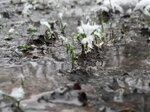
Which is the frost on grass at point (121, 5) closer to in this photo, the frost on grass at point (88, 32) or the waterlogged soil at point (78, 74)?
the waterlogged soil at point (78, 74)

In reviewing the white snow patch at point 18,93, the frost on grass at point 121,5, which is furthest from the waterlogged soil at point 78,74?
the frost on grass at point 121,5

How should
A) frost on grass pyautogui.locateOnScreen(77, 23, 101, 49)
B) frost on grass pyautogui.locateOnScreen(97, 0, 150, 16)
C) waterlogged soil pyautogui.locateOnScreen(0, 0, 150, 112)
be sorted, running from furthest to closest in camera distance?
frost on grass pyautogui.locateOnScreen(97, 0, 150, 16), frost on grass pyautogui.locateOnScreen(77, 23, 101, 49), waterlogged soil pyautogui.locateOnScreen(0, 0, 150, 112)

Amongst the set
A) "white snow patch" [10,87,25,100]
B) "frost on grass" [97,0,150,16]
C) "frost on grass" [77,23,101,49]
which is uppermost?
"frost on grass" [97,0,150,16]

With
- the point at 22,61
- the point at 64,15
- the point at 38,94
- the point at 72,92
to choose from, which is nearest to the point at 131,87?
the point at 72,92

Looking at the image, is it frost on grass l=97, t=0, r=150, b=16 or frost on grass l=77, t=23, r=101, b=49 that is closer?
frost on grass l=77, t=23, r=101, b=49

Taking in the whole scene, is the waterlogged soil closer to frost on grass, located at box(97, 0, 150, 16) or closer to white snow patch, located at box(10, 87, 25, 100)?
white snow patch, located at box(10, 87, 25, 100)

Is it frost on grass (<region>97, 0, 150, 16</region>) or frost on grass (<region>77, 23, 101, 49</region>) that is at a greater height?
frost on grass (<region>97, 0, 150, 16</region>)

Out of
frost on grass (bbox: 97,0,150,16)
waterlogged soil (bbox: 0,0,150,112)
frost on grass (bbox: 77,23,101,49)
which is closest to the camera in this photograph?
waterlogged soil (bbox: 0,0,150,112)

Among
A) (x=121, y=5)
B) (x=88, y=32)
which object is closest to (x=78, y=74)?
(x=88, y=32)

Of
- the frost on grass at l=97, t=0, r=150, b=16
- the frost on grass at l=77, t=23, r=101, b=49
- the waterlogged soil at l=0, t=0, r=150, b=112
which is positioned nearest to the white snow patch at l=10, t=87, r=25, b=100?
the waterlogged soil at l=0, t=0, r=150, b=112

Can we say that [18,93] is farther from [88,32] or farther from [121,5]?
[121,5]
